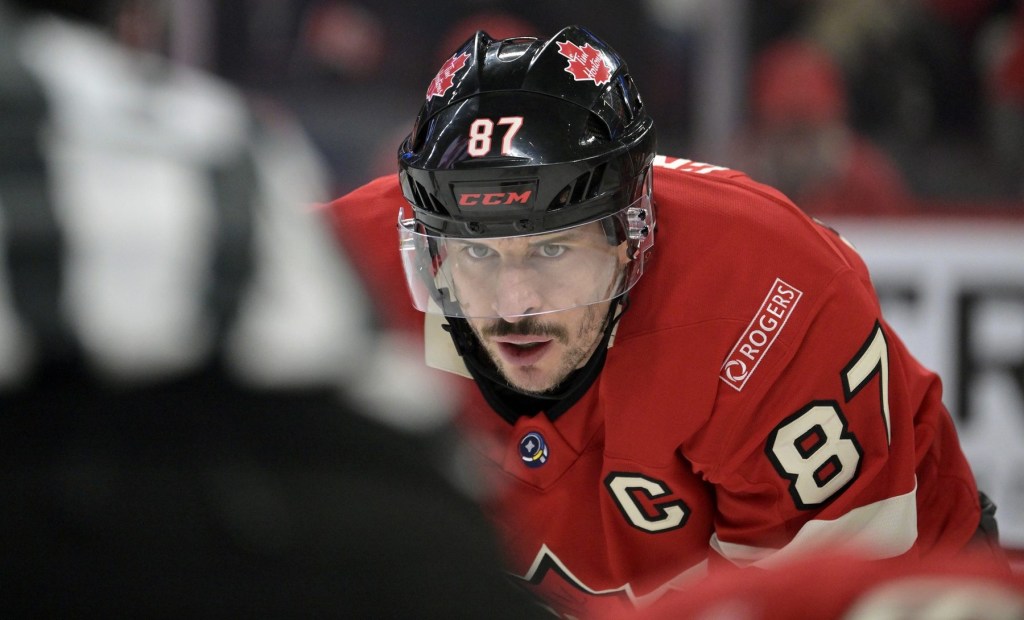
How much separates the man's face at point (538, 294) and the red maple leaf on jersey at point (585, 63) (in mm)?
183

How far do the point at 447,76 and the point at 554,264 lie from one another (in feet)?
0.90

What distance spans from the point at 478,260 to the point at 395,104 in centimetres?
264

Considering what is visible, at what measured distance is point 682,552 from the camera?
1524 mm

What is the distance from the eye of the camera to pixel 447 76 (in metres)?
1.50

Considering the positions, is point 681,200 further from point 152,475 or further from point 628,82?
point 152,475

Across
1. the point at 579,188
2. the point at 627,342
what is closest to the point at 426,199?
the point at 579,188

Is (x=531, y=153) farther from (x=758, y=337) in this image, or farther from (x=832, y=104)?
(x=832, y=104)

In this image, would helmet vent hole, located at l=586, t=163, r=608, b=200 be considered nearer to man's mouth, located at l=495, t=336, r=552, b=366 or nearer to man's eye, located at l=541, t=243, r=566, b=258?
man's eye, located at l=541, t=243, r=566, b=258

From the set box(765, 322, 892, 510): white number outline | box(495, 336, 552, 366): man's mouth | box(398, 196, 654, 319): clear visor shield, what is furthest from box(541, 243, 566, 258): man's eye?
box(765, 322, 892, 510): white number outline

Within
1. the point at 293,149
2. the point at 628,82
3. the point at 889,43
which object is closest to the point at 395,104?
the point at 889,43

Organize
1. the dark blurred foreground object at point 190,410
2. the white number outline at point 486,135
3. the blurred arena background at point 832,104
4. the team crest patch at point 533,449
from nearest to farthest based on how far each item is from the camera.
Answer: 1. the dark blurred foreground object at point 190,410
2. the white number outline at point 486,135
3. the team crest patch at point 533,449
4. the blurred arena background at point 832,104

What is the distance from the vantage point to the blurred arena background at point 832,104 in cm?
246

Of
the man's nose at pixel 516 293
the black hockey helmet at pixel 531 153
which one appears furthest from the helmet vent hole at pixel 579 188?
the man's nose at pixel 516 293

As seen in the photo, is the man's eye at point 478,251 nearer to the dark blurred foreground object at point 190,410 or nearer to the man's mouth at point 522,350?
the man's mouth at point 522,350
